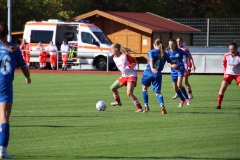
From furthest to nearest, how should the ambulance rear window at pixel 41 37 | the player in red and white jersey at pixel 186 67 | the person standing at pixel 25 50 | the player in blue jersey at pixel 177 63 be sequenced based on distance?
the ambulance rear window at pixel 41 37, the person standing at pixel 25 50, the player in red and white jersey at pixel 186 67, the player in blue jersey at pixel 177 63

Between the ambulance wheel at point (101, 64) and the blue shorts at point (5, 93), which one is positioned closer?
the blue shorts at point (5, 93)

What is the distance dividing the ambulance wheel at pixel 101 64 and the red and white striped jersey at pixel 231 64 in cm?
2069

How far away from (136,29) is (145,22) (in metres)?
1.00

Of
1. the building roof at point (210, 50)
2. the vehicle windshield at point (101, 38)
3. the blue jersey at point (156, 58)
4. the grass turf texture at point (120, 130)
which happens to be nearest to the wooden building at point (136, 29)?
the vehicle windshield at point (101, 38)

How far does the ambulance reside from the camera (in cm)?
3678

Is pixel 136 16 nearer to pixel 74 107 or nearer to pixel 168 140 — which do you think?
pixel 74 107

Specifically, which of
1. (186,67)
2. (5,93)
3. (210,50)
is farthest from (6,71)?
(210,50)

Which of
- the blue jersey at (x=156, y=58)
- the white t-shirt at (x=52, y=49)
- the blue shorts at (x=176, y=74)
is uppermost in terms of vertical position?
the blue jersey at (x=156, y=58)

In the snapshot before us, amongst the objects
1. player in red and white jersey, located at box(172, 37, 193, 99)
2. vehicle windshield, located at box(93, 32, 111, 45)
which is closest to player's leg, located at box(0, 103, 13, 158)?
player in red and white jersey, located at box(172, 37, 193, 99)

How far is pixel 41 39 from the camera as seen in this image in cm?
3825

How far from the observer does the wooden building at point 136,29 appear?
41812 millimetres

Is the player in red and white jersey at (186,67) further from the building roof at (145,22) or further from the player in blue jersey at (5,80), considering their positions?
the building roof at (145,22)

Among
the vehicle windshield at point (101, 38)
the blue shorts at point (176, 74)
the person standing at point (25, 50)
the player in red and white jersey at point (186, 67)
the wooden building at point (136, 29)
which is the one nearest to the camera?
the blue shorts at point (176, 74)

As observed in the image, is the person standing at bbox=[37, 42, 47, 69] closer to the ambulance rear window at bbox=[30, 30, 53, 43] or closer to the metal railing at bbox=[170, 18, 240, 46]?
the ambulance rear window at bbox=[30, 30, 53, 43]
